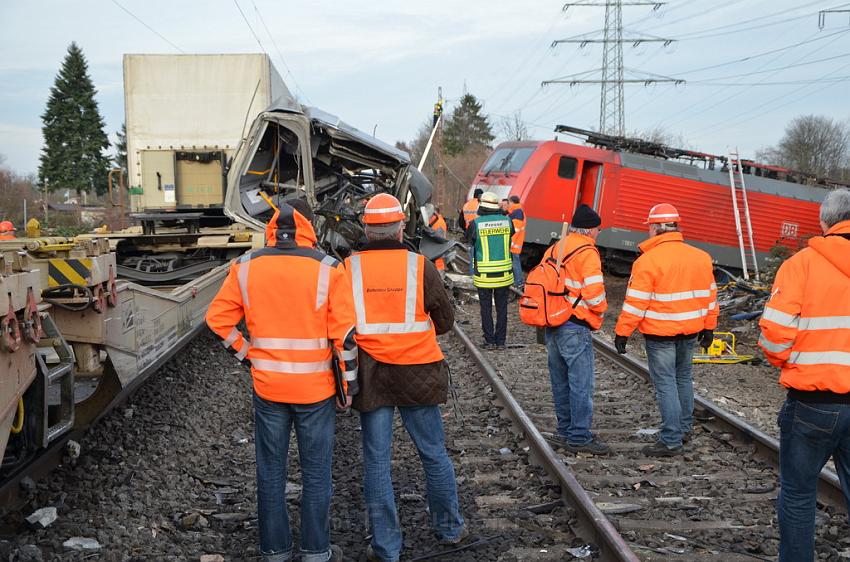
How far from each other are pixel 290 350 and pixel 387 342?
0.54m

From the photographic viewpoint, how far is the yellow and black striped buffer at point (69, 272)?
455 centimetres

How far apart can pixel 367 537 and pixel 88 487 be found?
1.86 m

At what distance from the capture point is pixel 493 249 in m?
9.39

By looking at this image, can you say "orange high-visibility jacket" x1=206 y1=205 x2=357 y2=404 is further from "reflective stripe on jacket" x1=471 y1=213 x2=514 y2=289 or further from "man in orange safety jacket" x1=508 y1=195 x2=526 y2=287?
"man in orange safety jacket" x1=508 y1=195 x2=526 y2=287

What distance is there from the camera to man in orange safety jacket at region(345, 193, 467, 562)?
3928 millimetres

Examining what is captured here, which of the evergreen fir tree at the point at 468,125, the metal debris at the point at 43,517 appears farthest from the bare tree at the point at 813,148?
the metal debris at the point at 43,517

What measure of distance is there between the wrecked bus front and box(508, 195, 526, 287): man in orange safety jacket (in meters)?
1.76

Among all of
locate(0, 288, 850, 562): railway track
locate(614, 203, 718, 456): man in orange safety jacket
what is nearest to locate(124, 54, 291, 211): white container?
locate(0, 288, 850, 562): railway track

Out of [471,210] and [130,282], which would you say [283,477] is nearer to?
[130,282]

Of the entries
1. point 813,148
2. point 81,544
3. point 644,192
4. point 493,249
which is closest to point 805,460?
point 81,544

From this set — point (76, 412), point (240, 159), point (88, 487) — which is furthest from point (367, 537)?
point (240, 159)

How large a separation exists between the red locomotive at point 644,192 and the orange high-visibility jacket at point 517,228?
5.25 feet

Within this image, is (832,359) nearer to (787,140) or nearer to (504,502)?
(504,502)

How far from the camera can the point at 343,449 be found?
5.72 m
